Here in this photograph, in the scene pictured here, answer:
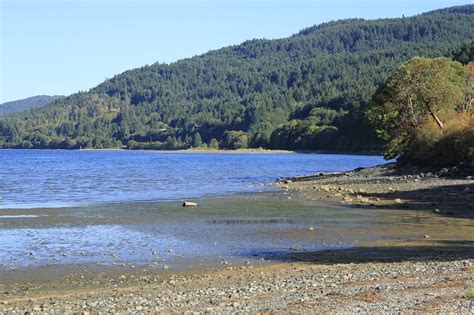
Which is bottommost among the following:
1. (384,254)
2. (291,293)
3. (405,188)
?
(405,188)

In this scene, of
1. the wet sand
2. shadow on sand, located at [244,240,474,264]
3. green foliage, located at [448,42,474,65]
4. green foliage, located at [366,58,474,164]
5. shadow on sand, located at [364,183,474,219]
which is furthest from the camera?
green foliage, located at [448,42,474,65]

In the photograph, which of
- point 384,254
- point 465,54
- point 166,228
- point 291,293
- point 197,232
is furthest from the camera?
point 465,54

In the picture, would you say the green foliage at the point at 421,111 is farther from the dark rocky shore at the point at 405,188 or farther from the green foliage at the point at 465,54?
the green foliage at the point at 465,54

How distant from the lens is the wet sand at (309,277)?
1327cm

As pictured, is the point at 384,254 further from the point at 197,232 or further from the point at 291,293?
the point at 197,232

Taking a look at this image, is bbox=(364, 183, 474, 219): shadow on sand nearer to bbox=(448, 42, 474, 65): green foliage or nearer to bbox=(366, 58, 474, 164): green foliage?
bbox=(366, 58, 474, 164): green foliage

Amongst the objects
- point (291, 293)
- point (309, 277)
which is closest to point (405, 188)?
point (309, 277)

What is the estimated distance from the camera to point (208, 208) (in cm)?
3956

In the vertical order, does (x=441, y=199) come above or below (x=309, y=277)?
below

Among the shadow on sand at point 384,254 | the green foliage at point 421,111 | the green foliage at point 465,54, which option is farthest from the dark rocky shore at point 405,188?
the green foliage at point 465,54

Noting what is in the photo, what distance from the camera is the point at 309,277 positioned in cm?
1688

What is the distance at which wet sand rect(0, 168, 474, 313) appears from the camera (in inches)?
522

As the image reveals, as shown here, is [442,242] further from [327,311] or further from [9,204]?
[9,204]

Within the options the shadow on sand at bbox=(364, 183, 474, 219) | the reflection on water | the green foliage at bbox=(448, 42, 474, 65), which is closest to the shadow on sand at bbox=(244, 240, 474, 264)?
the reflection on water
